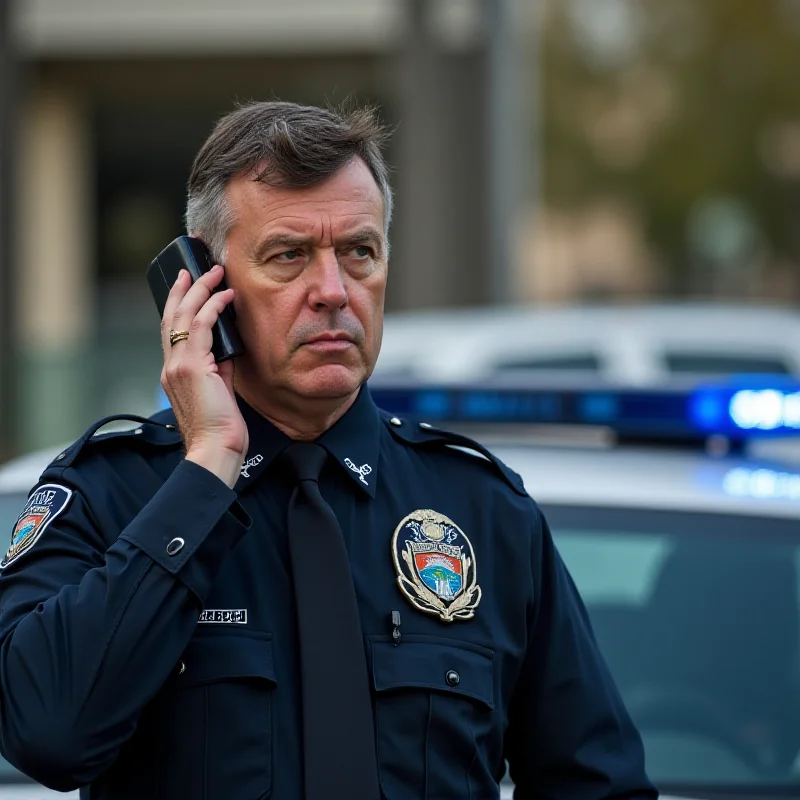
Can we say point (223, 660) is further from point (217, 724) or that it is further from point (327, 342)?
point (327, 342)

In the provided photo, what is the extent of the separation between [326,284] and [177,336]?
21 centimetres

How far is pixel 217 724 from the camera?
6.18ft

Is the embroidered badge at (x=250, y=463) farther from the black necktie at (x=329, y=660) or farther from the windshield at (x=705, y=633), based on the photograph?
the windshield at (x=705, y=633)

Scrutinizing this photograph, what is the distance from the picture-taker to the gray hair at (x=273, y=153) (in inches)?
80.4

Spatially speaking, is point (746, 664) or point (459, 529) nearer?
point (459, 529)

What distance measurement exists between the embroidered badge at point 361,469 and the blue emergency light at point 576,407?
110 cm

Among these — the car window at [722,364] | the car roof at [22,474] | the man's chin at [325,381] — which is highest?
the car window at [722,364]

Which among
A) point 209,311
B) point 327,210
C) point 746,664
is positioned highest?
point 327,210

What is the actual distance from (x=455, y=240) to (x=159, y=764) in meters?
12.3

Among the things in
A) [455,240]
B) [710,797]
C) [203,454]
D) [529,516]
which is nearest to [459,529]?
[529,516]

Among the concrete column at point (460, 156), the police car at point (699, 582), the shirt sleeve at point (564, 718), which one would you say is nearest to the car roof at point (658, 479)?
the police car at point (699, 582)

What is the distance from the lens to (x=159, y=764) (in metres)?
1.87

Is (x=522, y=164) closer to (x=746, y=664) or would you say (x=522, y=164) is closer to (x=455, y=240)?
(x=455, y=240)

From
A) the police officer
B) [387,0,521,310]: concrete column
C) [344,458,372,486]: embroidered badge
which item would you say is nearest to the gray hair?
the police officer
